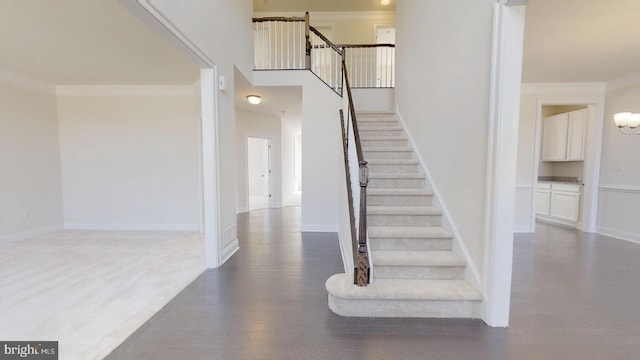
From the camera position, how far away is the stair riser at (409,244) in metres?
2.60

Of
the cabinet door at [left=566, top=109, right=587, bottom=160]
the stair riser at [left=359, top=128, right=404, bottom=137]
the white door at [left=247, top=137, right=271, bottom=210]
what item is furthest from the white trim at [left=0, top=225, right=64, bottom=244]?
the cabinet door at [left=566, top=109, right=587, bottom=160]

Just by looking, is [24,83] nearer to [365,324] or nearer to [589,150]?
[365,324]

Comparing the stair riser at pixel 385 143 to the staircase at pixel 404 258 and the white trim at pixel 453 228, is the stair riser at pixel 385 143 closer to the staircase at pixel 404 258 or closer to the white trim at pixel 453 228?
the staircase at pixel 404 258

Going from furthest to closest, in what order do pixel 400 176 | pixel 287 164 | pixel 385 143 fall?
pixel 287 164 → pixel 385 143 → pixel 400 176

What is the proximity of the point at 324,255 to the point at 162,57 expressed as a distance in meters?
3.44

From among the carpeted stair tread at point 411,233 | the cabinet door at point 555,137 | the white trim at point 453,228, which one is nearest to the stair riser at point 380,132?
the white trim at point 453,228

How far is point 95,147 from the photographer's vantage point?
4.95m

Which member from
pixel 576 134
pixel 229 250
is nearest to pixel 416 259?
pixel 229 250

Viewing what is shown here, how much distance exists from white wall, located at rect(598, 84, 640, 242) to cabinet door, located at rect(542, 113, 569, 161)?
89 cm

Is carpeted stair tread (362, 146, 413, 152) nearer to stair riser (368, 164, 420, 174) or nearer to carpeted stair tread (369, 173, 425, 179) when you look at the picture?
stair riser (368, 164, 420, 174)

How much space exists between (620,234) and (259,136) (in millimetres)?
7682

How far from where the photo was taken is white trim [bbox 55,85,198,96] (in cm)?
484

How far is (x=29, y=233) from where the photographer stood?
441cm

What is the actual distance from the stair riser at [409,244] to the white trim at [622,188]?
430 centimetres
